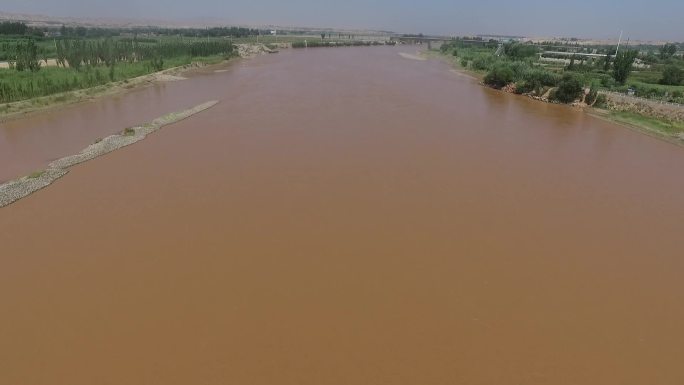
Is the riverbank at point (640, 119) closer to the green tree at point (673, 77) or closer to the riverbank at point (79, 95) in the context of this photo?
the green tree at point (673, 77)

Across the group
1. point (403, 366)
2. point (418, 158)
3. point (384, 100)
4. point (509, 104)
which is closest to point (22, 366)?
point (403, 366)

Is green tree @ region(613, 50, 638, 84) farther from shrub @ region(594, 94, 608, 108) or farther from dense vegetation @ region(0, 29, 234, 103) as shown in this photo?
dense vegetation @ region(0, 29, 234, 103)

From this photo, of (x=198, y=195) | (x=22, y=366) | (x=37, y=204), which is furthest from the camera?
(x=198, y=195)

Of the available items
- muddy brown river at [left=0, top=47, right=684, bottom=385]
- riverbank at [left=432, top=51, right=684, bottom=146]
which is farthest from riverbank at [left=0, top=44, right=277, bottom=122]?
riverbank at [left=432, top=51, right=684, bottom=146]

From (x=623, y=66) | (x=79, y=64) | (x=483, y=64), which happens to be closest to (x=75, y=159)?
(x=79, y=64)

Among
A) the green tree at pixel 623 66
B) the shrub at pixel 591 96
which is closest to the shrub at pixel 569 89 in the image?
the shrub at pixel 591 96

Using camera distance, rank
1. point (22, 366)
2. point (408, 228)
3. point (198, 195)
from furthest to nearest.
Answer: point (198, 195) < point (408, 228) < point (22, 366)

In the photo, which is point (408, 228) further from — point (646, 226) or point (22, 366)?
point (22, 366)

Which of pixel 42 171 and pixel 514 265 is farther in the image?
pixel 42 171
